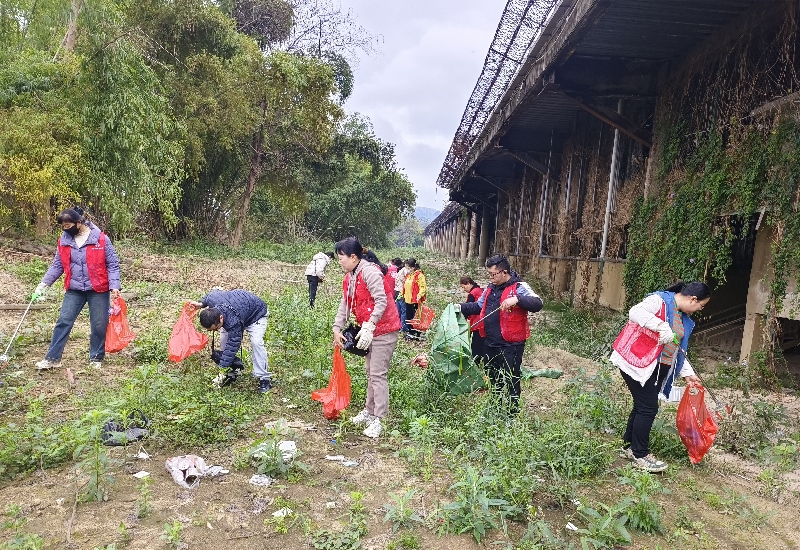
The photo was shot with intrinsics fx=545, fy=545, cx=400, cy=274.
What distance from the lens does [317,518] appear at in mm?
3102

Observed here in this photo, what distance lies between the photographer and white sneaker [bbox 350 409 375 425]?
4488 mm

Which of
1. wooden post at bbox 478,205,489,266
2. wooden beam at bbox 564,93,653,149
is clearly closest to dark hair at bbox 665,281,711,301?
wooden beam at bbox 564,93,653,149

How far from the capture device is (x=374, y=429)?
4.32 metres

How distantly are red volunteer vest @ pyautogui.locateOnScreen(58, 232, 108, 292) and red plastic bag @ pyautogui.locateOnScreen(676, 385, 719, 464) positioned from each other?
5235 millimetres

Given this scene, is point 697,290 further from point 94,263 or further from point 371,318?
point 94,263

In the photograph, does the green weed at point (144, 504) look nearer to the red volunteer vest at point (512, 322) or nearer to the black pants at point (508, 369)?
the black pants at point (508, 369)

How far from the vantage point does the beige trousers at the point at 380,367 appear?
171 inches

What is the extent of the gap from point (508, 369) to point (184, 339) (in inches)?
116

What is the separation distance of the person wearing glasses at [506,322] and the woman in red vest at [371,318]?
888mm

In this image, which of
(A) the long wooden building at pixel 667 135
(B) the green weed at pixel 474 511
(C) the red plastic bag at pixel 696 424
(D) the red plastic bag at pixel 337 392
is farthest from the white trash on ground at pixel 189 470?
(A) the long wooden building at pixel 667 135

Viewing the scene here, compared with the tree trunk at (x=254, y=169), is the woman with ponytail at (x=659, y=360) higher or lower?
lower

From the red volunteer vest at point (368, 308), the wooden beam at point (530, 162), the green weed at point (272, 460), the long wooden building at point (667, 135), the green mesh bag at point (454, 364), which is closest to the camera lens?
the green weed at point (272, 460)

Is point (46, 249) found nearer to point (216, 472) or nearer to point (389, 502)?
point (216, 472)

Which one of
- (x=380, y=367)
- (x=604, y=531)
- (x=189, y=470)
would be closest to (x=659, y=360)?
(x=604, y=531)
